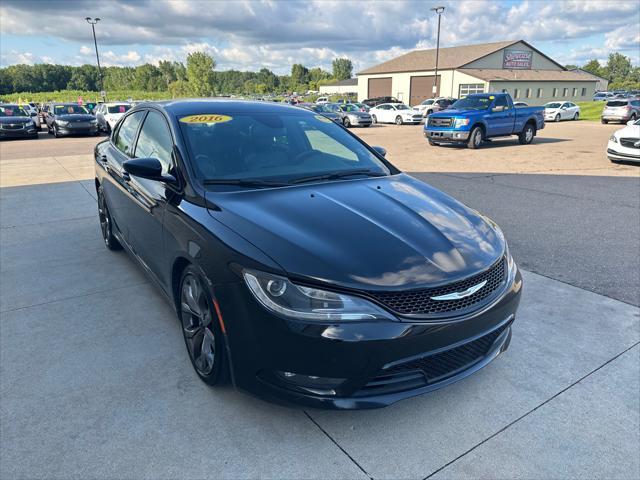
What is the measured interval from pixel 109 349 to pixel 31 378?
49 cm

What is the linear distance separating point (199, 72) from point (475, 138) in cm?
6644

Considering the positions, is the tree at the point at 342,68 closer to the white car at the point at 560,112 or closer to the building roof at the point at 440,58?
the building roof at the point at 440,58

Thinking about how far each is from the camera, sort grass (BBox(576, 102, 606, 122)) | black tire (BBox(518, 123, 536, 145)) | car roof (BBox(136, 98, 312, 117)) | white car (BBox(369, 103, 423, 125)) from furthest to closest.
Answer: grass (BBox(576, 102, 606, 122)) < white car (BBox(369, 103, 423, 125)) < black tire (BBox(518, 123, 536, 145)) < car roof (BBox(136, 98, 312, 117))

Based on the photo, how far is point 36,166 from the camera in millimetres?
12391

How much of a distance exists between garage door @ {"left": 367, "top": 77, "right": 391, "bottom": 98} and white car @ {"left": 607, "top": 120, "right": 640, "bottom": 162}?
5119 cm

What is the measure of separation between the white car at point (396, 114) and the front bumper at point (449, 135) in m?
15.1

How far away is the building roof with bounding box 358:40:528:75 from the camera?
55.2 m

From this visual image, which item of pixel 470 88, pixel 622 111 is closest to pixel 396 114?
pixel 622 111

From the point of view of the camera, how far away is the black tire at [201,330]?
2.51m

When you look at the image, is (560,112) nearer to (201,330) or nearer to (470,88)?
(470,88)

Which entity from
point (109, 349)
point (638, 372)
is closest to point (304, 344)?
point (109, 349)

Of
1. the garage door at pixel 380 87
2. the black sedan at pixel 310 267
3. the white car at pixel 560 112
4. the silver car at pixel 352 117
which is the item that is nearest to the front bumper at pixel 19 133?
the silver car at pixel 352 117

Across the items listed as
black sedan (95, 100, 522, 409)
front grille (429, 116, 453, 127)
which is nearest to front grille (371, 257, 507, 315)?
black sedan (95, 100, 522, 409)

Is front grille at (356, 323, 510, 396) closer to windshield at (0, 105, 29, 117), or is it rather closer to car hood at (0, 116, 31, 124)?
car hood at (0, 116, 31, 124)
